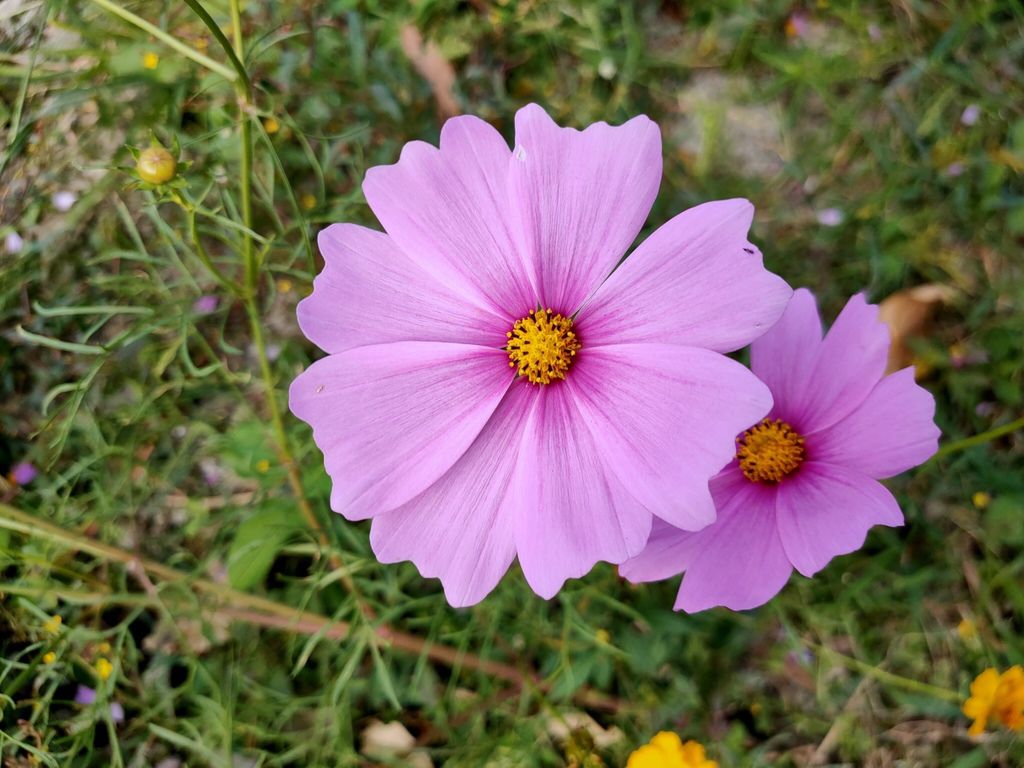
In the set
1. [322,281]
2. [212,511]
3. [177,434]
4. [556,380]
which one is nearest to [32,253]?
[177,434]

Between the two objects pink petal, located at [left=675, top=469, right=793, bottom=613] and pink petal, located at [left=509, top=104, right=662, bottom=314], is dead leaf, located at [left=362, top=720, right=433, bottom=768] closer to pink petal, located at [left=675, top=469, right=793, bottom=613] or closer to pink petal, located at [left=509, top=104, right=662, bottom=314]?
pink petal, located at [left=675, top=469, right=793, bottom=613]

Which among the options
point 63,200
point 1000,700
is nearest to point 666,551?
point 1000,700

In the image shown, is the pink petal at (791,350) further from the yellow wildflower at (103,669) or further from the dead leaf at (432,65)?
the yellow wildflower at (103,669)

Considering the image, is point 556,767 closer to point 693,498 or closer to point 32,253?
point 693,498

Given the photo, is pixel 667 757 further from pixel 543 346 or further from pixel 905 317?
pixel 905 317

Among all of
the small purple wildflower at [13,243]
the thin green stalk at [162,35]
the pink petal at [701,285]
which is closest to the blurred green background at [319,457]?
the small purple wildflower at [13,243]
